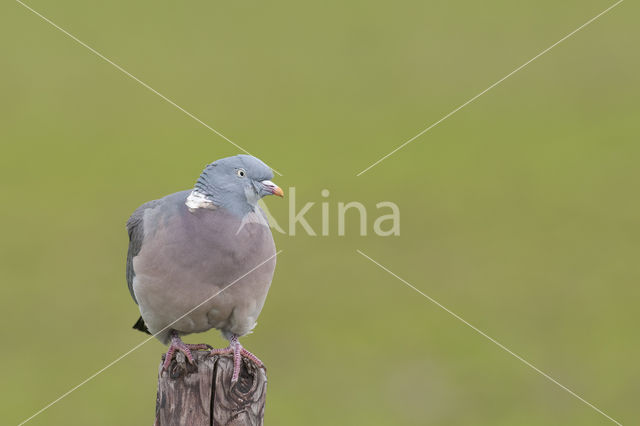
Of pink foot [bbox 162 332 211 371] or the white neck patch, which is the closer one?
pink foot [bbox 162 332 211 371]

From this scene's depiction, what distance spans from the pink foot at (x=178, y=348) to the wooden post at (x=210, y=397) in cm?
14

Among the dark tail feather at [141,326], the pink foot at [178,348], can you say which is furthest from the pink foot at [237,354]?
the dark tail feather at [141,326]

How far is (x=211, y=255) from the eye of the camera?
6125 mm

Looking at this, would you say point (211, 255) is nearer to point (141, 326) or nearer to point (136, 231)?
point (136, 231)

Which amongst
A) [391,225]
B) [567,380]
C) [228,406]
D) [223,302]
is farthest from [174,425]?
[391,225]

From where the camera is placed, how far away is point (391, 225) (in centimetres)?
2294

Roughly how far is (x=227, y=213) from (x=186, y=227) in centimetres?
28

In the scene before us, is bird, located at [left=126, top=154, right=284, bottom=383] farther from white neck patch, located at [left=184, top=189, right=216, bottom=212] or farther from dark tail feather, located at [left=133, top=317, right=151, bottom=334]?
dark tail feather, located at [left=133, top=317, right=151, bottom=334]

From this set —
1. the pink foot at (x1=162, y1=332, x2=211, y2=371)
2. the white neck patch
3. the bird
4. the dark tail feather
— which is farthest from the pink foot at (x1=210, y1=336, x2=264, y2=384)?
the dark tail feather

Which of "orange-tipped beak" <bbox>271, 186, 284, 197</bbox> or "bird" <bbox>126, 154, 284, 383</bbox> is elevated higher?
"orange-tipped beak" <bbox>271, 186, 284, 197</bbox>

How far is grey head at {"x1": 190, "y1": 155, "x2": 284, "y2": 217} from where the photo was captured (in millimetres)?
6102

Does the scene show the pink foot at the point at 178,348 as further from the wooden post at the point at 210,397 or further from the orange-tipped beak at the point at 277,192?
the orange-tipped beak at the point at 277,192

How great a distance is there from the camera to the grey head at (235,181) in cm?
610

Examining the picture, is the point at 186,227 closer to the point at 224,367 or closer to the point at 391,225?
the point at 224,367
